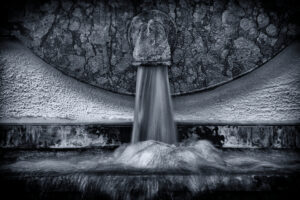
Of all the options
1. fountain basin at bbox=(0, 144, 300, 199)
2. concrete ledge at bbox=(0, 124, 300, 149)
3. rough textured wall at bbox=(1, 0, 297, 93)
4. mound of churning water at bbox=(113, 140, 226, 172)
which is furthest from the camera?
rough textured wall at bbox=(1, 0, 297, 93)

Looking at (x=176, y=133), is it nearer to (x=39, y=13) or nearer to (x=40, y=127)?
(x=40, y=127)

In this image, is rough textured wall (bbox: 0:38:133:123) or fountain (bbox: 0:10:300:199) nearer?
fountain (bbox: 0:10:300:199)

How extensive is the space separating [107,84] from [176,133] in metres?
0.62

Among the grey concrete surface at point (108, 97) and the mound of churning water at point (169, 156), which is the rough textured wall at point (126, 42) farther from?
the mound of churning water at point (169, 156)

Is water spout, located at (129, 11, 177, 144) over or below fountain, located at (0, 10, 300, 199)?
over

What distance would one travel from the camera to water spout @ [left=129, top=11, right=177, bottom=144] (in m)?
1.60

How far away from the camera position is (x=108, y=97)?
1895 millimetres

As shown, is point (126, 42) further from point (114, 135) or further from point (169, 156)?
point (169, 156)

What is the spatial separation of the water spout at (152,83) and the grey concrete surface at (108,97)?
0.77ft

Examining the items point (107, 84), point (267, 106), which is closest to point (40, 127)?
point (107, 84)

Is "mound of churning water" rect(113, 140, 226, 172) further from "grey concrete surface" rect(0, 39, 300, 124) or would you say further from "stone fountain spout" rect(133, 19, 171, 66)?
"stone fountain spout" rect(133, 19, 171, 66)

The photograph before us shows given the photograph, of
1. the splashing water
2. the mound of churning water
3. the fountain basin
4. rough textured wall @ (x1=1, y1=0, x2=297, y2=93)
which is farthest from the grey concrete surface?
the fountain basin

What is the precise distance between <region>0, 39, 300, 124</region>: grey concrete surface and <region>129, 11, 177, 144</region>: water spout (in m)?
0.24

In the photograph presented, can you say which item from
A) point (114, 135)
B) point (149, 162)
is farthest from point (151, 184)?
point (114, 135)
